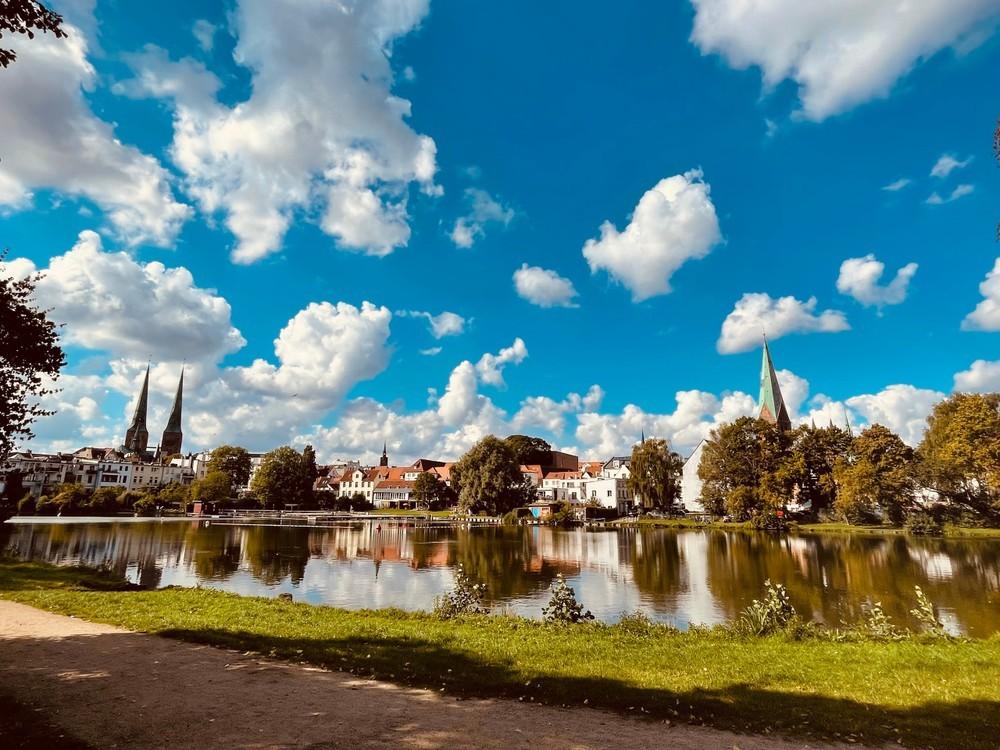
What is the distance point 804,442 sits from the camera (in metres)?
75.8

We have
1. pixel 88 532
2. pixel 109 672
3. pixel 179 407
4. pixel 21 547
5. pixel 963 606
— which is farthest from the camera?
pixel 179 407

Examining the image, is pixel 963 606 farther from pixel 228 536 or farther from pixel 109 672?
pixel 228 536

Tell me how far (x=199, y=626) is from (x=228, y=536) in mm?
47113

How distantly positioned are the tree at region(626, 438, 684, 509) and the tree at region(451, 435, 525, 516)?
763 inches

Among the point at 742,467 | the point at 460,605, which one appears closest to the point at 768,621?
the point at 460,605

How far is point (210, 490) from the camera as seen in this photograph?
310ft

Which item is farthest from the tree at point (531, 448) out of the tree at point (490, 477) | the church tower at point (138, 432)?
the church tower at point (138, 432)

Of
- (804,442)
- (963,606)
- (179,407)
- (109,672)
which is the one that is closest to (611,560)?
(963,606)

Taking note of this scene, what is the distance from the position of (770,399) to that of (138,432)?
163 meters

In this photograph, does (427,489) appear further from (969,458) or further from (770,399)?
(969,458)

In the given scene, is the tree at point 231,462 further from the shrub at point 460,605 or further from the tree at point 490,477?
the shrub at point 460,605

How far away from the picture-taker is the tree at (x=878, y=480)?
204 feet

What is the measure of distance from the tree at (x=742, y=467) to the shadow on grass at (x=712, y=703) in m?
68.5

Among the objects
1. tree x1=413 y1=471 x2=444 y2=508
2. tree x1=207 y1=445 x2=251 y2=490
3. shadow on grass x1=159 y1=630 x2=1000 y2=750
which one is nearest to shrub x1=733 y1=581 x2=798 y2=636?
shadow on grass x1=159 y1=630 x2=1000 y2=750
